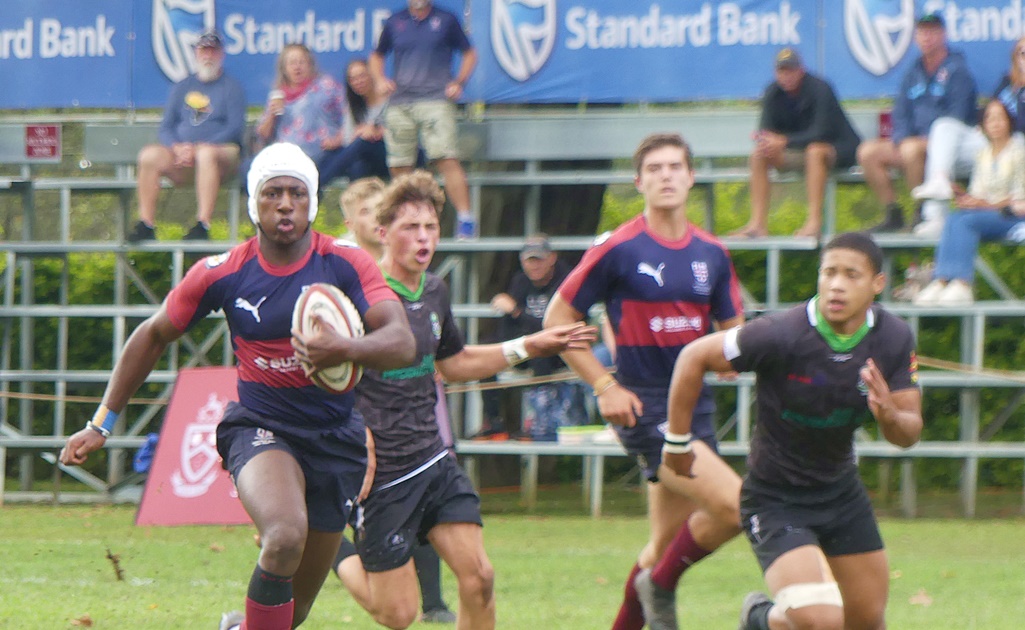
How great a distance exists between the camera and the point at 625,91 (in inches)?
555

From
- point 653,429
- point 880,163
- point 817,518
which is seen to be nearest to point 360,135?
point 880,163

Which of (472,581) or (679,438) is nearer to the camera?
(679,438)

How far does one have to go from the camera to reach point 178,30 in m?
14.8

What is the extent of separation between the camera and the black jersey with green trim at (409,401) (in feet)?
22.4

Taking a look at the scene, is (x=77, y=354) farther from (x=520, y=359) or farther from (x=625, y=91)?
(x=520, y=359)

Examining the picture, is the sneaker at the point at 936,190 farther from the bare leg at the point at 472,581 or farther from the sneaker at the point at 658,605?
the bare leg at the point at 472,581

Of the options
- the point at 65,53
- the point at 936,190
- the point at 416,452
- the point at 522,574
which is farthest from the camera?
the point at 65,53

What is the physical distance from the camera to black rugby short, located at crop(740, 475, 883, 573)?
599cm

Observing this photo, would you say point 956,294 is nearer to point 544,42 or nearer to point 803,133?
point 803,133

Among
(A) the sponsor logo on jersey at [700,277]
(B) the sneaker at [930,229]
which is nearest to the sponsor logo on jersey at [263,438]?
(A) the sponsor logo on jersey at [700,277]

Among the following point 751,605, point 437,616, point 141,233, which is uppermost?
point 141,233

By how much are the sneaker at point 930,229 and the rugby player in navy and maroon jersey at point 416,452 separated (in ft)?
21.9

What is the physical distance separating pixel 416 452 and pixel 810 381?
6.18 feet

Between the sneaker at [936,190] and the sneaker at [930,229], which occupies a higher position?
the sneaker at [936,190]
